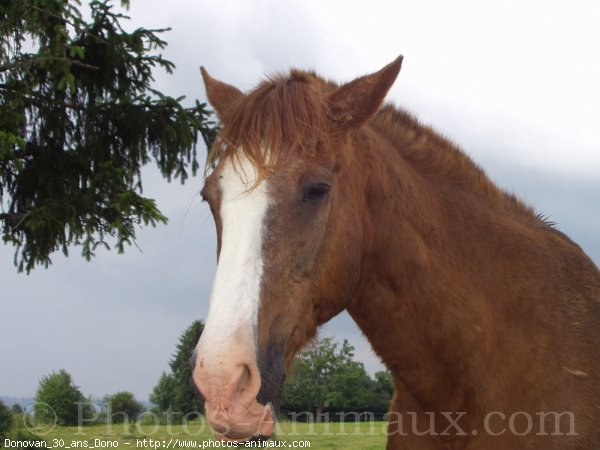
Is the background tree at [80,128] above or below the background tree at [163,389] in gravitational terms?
above

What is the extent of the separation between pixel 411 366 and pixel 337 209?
0.89m

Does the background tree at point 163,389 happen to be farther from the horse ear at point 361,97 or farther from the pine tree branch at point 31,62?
the horse ear at point 361,97

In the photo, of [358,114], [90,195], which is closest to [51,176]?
[90,195]

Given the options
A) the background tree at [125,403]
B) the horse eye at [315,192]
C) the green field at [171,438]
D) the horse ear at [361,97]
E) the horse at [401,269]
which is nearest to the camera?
the horse at [401,269]

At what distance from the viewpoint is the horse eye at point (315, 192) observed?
2547 millimetres

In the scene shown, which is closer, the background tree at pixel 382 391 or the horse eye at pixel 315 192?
the horse eye at pixel 315 192

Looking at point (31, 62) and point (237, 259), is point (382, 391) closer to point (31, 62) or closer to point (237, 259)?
point (31, 62)

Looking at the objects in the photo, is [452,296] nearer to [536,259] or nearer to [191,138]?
[536,259]

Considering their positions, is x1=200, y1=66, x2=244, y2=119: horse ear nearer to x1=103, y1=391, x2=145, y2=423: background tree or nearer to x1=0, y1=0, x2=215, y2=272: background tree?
x1=0, y1=0, x2=215, y2=272: background tree

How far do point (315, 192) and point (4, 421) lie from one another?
878 centimetres

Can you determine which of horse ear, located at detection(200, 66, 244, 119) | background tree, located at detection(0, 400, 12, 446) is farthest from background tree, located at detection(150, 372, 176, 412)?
horse ear, located at detection(200, 66, 244, 119)

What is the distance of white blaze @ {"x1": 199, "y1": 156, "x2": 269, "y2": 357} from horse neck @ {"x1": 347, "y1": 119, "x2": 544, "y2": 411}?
67 centimetres

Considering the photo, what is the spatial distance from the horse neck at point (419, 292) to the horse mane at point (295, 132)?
0.93 ft

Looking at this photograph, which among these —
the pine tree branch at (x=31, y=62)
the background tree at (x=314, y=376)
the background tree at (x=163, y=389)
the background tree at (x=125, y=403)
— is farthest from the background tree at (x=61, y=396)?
the background tree at (x=163, y=389)
